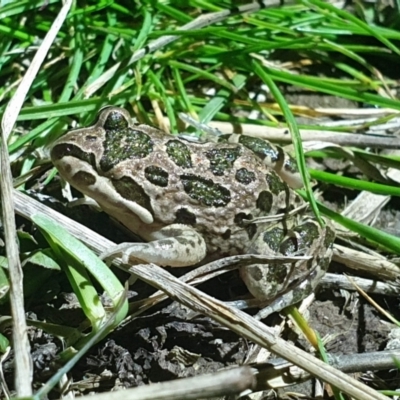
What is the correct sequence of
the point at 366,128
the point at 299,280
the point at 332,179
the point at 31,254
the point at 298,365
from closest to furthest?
the point at 298,365
the point at 31,254
the point at 299,280
the point at 332,179
the point at 366,128

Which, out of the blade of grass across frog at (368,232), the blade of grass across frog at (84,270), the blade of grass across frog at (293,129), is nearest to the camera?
the blade of grass across frog at (84,270)

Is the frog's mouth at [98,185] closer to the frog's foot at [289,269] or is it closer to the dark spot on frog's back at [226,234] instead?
the dark spot on frog's back at [226,234]

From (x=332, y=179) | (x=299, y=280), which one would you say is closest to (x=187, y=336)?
(x=299, y=280)

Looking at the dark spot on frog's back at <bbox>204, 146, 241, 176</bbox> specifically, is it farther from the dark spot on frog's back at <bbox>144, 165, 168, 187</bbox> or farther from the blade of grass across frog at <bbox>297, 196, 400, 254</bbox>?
the blade of grass across frog at <bbox>297, 196, 400, 254</bbox>

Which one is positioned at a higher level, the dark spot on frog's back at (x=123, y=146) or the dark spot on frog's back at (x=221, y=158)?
the dark spot on frog's back at (x=123, y=146)

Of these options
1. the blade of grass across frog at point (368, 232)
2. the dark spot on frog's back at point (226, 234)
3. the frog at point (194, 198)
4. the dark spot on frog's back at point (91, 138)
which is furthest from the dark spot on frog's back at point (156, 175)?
the blade of grass across frog at point (368, 232)

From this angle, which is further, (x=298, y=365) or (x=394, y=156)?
(x=394, y=156)

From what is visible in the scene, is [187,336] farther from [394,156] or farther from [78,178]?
[394,156]
